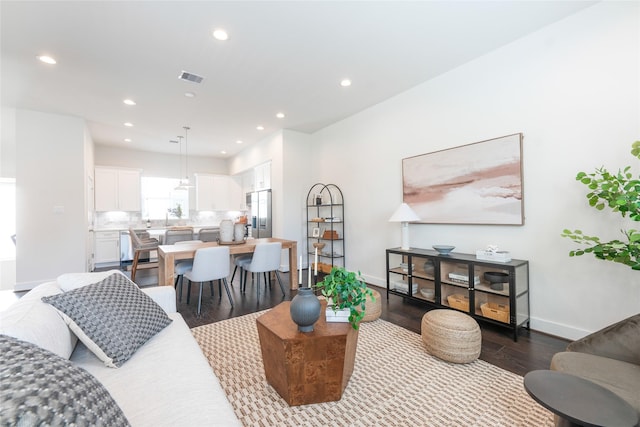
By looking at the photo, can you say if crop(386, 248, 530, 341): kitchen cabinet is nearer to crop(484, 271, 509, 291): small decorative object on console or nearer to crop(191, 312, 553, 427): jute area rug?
crop(484, 271, 509, 291): small decorative object on console

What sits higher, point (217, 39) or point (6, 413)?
point (217, 39)

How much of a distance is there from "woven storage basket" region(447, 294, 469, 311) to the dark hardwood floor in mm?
243

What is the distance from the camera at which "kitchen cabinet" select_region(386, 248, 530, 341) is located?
2.57 meters

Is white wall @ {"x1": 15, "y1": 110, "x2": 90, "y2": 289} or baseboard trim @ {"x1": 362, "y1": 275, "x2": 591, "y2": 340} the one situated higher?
white wall @ {"x1": 15, "y1": 110, "x2": 90, "y2": 289}

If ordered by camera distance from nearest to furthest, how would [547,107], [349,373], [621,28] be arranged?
[349,373]
[621,28]
[547,107]

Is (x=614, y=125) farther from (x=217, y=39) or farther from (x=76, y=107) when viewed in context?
(x=76, y=107)

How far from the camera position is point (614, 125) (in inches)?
88.4

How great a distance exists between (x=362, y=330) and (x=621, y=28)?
11.2 feet

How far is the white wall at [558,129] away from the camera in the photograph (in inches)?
87.7

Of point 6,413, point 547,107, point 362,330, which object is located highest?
point 547,107

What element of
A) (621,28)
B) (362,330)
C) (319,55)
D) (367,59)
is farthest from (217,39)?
(621,28)

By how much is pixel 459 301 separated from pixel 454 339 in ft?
3.33

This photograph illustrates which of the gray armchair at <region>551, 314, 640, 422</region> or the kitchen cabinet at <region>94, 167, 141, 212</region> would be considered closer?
the gray armchair at <region>551, 314, 640, 422</region>

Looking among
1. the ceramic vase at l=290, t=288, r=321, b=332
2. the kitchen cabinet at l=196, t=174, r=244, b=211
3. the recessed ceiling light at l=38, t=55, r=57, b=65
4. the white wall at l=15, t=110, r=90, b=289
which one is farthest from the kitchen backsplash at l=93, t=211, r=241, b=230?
the ceramic vase at l=290, t=288, r=321, b=332
